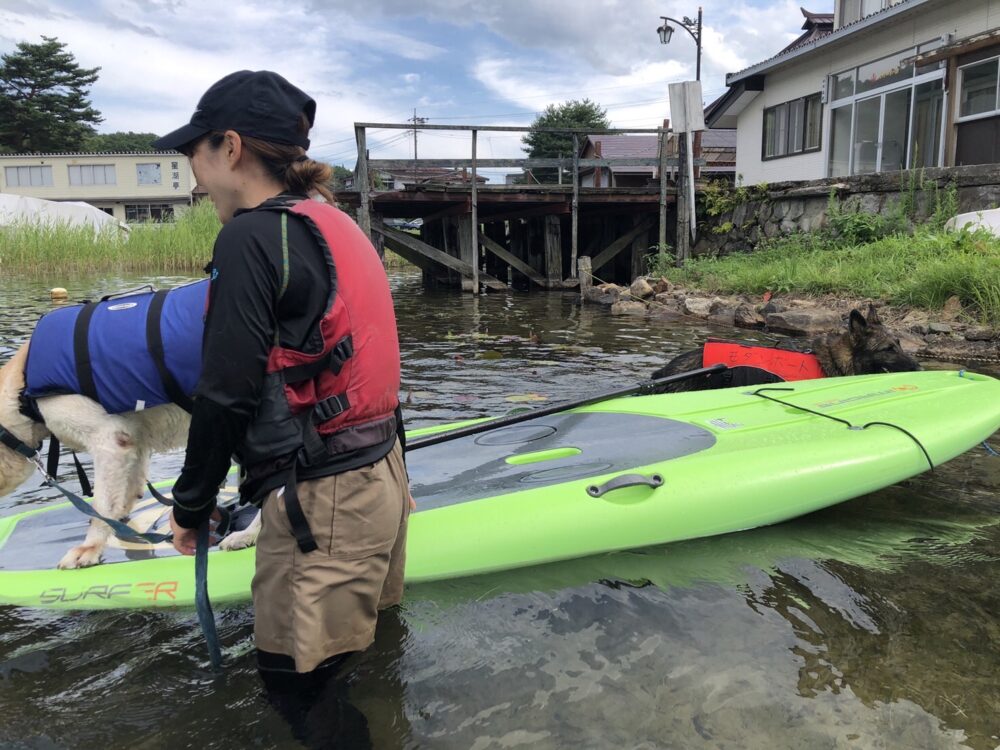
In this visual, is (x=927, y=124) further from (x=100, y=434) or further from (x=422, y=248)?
(x=100, y=434)

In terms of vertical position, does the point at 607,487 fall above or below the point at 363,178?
below

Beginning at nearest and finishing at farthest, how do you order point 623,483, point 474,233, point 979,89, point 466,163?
point 623,483 < point 979,89 < point 466,163 < point 474,233

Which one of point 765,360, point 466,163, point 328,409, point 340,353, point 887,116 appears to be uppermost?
point 887,116

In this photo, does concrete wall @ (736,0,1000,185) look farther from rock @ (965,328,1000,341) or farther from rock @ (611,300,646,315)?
rock @ (965,328,1000,341)

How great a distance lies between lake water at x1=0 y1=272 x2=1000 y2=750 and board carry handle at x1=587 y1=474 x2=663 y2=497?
30cm

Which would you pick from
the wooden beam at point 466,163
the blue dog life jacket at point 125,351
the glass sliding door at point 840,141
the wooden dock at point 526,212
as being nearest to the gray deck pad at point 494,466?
the blue dog life jacket at point 125,351

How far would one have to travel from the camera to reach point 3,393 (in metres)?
2.32

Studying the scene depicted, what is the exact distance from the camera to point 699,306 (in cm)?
1083

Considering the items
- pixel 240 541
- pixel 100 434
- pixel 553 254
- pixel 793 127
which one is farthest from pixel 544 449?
pixel 793 127

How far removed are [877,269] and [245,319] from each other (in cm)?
→ 974

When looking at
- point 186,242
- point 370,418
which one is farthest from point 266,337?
point 186,242

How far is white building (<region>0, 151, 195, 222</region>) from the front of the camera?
142ft

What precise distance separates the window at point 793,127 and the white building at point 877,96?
0.02 meters

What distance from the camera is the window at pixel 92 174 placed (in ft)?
145
